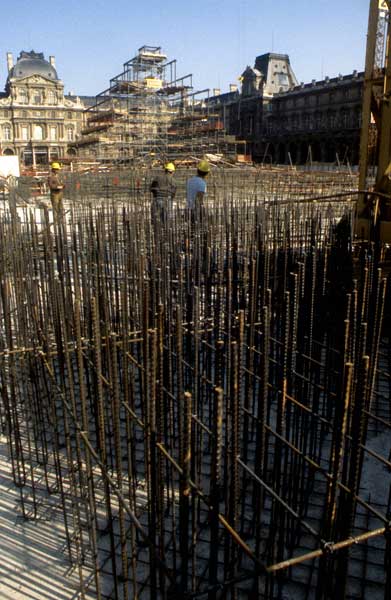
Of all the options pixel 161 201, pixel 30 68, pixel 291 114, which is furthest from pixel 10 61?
pixel 161 201

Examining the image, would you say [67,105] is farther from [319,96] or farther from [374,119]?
[374,119]

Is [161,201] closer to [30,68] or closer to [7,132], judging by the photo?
[7,132]

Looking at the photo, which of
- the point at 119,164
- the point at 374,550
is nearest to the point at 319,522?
the point at 374,550

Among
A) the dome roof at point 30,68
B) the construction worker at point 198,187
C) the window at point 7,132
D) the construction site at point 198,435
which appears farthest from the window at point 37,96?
the construction site at point 198,435

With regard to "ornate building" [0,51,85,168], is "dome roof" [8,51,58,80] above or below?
above

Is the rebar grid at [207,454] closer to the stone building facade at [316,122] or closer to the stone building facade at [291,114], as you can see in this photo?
the stone building facade at [291,114]

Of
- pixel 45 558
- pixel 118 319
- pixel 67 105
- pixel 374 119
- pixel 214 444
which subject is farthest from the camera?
pixel 67 105

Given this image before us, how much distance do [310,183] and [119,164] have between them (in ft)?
39.0

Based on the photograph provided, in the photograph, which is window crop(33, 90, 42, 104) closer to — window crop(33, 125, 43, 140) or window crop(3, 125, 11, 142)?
window crop(33, 125, 43, 140)

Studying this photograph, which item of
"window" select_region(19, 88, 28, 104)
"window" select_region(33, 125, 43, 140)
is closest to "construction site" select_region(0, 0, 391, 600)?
"window" select_region(33, 125, 43, 140)

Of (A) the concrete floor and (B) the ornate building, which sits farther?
(B) the ornate building

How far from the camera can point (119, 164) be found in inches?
1038

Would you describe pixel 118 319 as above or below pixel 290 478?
above

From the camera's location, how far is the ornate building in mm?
52938
